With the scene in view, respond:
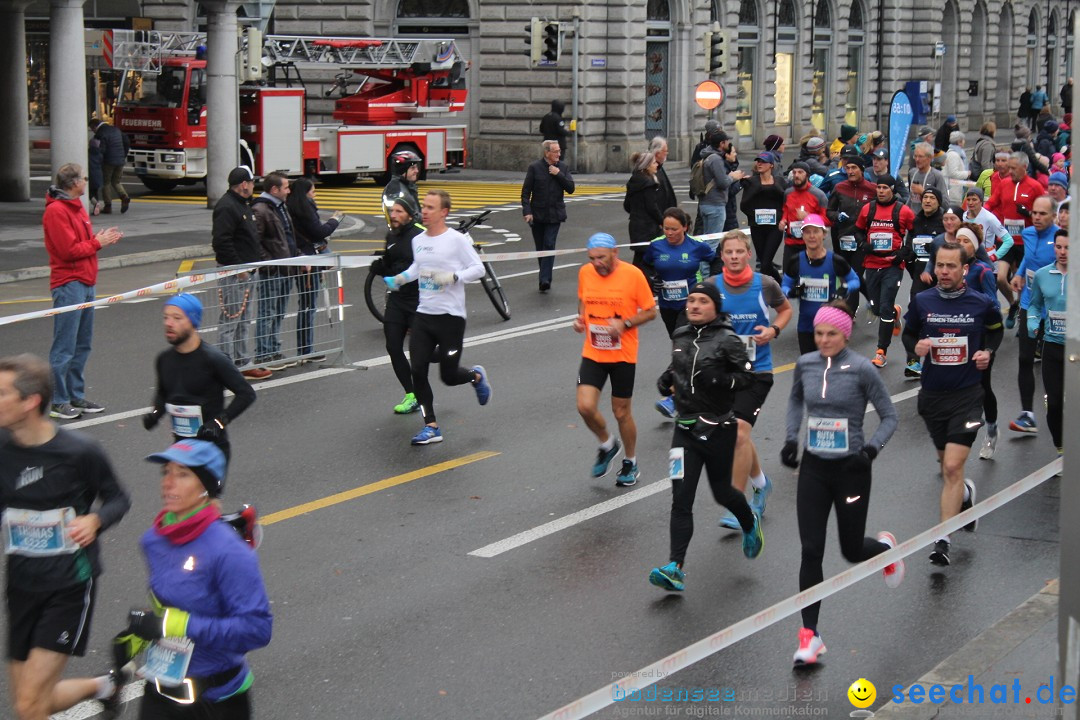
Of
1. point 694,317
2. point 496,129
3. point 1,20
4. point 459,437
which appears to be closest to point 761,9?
point 496,129

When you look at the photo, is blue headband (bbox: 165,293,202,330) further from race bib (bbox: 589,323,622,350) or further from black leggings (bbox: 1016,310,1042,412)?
black leggings (bbox: 1016,310,1042,412)

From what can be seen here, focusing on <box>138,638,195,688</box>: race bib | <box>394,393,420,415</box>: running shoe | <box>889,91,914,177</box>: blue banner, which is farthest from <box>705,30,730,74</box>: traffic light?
<box>138,638,195,688</box>: race bib

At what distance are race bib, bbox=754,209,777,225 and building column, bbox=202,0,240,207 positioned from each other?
11707mm

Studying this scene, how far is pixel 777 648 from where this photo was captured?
7.13 meters

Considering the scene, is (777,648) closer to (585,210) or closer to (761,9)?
(585,210)

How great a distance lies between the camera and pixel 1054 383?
34.1 ft

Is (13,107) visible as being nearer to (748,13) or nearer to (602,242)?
(602,242)

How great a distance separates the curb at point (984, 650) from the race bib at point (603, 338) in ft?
10.5

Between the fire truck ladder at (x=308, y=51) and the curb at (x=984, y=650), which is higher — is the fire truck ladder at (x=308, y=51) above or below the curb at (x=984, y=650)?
above

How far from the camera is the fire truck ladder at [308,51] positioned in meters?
31.8

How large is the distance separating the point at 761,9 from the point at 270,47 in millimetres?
17765

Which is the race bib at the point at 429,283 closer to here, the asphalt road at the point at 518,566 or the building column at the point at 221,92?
the asphalt road at the point at 518,566

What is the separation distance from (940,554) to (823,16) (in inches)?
1747

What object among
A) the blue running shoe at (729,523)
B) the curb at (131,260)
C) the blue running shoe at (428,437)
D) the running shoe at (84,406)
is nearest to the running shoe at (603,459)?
the blue running shoe at (729,523)
